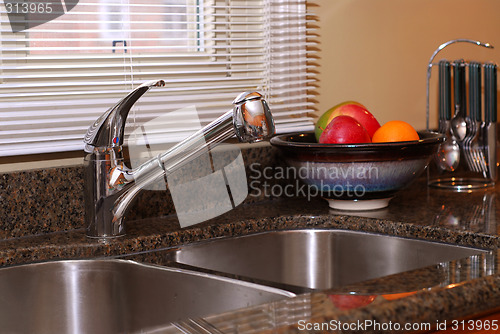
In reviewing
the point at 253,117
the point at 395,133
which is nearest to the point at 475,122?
the point at 395,133

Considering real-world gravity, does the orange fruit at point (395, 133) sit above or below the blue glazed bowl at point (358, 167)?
above

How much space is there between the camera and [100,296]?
112cm

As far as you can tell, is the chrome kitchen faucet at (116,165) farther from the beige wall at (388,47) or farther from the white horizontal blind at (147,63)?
the beige wall at (388,47)

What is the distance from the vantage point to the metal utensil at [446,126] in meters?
1.69

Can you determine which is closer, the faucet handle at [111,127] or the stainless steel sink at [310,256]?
the faucet handle at [111,127]

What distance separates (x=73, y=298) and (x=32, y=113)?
13.7 inches

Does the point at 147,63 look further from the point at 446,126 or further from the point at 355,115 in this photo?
the point at 446,126

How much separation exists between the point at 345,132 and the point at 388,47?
52 cm

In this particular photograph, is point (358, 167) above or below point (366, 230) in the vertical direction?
above

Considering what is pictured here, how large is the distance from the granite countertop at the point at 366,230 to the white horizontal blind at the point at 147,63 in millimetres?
199

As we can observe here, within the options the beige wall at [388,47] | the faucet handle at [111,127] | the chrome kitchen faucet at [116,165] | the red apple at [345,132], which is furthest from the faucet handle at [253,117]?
the beige wall at [388,47]

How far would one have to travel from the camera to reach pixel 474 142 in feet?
5.56

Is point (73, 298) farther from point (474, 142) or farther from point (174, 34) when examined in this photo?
point (474, 142)

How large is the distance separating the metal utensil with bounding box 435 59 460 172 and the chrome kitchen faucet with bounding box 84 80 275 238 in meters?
0.76
